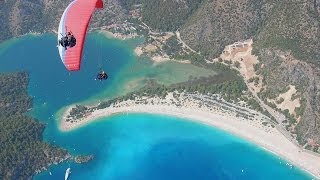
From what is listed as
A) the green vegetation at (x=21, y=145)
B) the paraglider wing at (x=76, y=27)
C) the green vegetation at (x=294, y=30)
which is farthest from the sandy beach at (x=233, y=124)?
the paraglider wing at (x=76, y=27)

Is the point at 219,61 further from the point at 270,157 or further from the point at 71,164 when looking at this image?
the point at 71,164

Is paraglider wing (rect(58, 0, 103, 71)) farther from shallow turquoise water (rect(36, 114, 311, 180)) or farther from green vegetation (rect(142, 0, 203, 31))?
green vegetation (rect(142, 0, 203, 31))

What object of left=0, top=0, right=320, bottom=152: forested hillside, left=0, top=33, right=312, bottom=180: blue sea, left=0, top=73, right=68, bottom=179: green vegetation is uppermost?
left=0, top=0, right=320, bottom=152: forested hillside

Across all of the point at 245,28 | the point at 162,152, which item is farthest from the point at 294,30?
the point at 162,152

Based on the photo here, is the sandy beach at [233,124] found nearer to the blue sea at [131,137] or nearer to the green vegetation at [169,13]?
the blue sea at [131,137]

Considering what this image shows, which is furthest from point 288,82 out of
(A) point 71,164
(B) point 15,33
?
(B) point 15,33

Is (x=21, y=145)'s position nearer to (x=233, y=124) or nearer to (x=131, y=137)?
(x=131, y=137)

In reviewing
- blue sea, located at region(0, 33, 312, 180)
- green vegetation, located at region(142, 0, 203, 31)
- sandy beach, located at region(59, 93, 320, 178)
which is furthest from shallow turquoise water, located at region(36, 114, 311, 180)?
green vegetation, located at region(142, 0, 203, 31)
